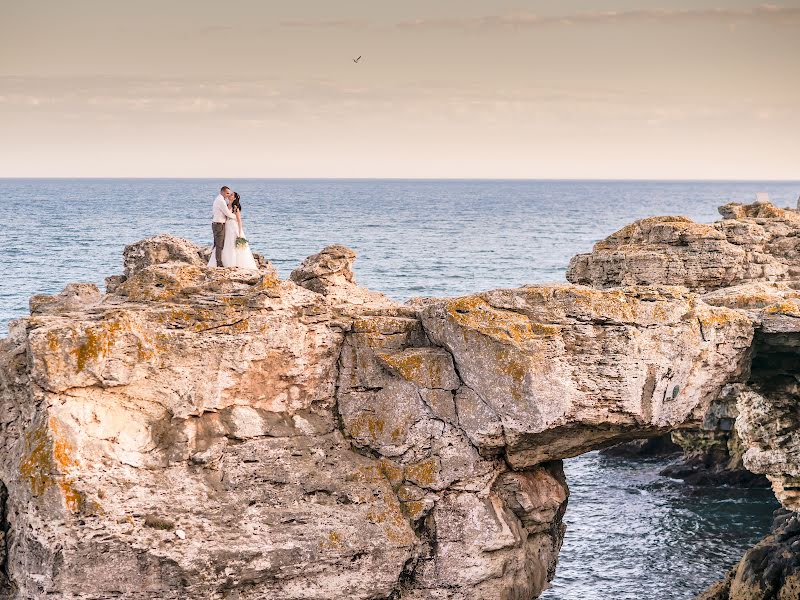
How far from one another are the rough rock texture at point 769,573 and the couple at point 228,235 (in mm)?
16726

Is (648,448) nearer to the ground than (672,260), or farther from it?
nearer to the ground

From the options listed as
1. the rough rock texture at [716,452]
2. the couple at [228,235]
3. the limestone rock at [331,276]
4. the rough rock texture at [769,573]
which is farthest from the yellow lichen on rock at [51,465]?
the rough rock texture at [716,452]

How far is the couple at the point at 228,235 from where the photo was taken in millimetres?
27016

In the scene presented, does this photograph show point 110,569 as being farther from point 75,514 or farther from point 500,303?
point 500,303

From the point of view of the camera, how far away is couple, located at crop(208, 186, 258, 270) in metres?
27.0

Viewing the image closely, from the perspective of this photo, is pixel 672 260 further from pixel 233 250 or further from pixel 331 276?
pixel 233 250

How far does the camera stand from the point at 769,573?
28.2 metres

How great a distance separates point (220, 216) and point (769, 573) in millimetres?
18473

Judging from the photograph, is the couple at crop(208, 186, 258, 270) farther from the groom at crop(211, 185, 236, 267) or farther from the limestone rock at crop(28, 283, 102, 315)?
the limestone rock at crop(28, 283, 102, 315)

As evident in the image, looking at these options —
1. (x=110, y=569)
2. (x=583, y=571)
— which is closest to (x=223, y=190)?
(x=110, y=569)

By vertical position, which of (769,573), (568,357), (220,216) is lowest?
(769,573)

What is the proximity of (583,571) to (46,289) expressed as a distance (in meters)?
67.0

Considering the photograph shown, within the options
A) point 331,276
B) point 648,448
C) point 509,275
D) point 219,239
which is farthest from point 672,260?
point 509,275

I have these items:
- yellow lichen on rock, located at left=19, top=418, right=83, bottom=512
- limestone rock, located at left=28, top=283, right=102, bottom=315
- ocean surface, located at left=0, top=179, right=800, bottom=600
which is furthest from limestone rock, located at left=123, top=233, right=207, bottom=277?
ocean surface, located at left=0, top=179, right=800, bottom=600
